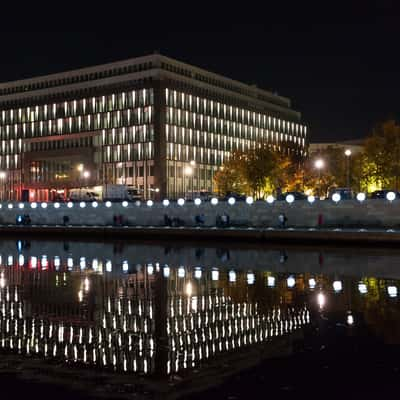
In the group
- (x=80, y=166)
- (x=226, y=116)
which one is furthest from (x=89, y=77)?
(x=226, y=116)

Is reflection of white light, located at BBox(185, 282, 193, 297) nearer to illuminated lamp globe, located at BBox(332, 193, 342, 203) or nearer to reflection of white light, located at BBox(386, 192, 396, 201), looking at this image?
reflection of white light, located at BBox(386, 192, 396, 201)

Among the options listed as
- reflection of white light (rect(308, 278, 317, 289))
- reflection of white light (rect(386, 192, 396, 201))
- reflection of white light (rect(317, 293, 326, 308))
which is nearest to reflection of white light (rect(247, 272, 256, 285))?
reflection of white light (rect(308, 278, 317, 289))

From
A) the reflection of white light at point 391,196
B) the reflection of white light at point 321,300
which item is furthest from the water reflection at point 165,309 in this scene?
the reflection of white light at point 391,196

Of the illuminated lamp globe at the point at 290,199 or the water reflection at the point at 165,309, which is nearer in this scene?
the water reflection at the point at 165,309

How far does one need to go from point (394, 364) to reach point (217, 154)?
4521 inches

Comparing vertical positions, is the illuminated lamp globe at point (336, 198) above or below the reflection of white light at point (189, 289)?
above

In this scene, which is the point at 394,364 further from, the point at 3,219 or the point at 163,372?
the point at 3,219

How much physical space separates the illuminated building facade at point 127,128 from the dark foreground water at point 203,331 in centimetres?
8540

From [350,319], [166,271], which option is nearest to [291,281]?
[166,271]

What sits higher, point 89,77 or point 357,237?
point 89,77

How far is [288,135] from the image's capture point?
145625 mm

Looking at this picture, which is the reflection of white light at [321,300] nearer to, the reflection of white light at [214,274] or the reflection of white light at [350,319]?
the reflection of white light at [350,319]

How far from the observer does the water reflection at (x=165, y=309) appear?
1234 centimetres

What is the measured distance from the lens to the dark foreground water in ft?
33.0
